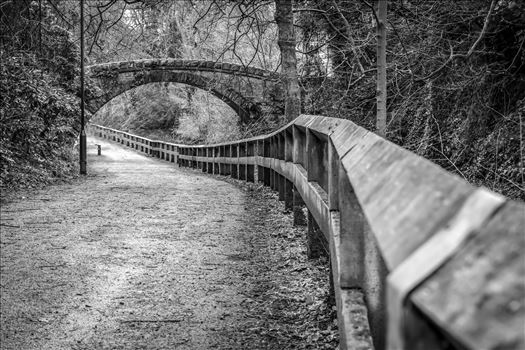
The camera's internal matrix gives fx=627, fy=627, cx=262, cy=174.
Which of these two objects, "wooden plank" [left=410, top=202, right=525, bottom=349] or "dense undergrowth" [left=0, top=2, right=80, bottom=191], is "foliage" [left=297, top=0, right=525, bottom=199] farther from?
"dense undergrowth" [left=0, top=2, right=80, bottom=191]

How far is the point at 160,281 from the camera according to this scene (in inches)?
217

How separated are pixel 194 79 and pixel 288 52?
18339 mm

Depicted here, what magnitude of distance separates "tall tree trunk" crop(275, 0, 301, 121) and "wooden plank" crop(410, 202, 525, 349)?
10.4 m

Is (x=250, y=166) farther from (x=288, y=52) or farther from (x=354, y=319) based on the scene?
(x=354, y=319)

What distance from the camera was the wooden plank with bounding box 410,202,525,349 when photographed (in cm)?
55

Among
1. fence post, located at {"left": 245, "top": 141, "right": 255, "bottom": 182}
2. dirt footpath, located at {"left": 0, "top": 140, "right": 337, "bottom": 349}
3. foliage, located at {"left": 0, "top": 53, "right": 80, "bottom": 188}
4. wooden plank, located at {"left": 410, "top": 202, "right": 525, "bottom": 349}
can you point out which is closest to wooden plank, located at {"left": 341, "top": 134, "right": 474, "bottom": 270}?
wooden plank, located at {"left": 410, "top": 202, "right": 525, "bottom": 349}

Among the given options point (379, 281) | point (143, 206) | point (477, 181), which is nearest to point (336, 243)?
point (379, 281)

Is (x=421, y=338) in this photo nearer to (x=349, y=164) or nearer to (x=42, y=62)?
(x=349, y=164)

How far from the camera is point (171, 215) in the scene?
30.2 feet

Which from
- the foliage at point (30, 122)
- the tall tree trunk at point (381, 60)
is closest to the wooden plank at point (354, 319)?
the tall tree trunk at point (381, 60)

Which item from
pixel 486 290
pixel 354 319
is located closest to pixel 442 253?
pixel 486 290

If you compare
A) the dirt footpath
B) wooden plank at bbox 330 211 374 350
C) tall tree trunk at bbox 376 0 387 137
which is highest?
tall tree trunk at bbox 376 0 387 137

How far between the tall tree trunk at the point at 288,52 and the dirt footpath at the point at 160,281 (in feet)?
9.68


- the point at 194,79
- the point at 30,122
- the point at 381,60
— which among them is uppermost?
the point at 194,79
